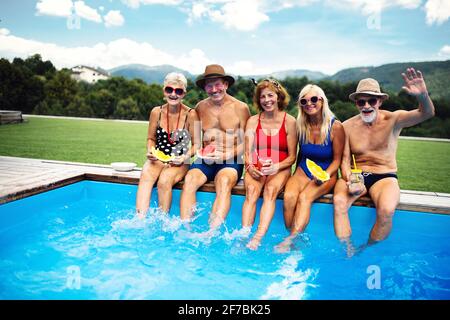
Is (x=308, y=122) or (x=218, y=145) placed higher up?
(x=308, y=122)

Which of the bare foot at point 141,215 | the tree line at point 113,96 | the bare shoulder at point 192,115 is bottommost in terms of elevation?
the bare foot at point 141,215

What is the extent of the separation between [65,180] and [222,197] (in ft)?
7.77

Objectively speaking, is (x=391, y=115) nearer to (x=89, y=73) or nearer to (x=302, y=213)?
(x=302, y=213)

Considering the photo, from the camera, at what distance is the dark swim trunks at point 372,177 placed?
3881 mm

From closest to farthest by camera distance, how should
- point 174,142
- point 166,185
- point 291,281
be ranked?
point 291,281, point 166,185, point 174,142

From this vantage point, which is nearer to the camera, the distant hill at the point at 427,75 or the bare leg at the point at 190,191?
the bare leg at the point at 190,191

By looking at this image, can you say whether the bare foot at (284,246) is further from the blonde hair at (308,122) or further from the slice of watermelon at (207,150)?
the slice of watermelon at (207,150)

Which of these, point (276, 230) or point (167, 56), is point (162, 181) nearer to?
point (276, 230)

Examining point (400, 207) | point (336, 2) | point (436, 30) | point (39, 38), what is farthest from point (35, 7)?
point (436, 30)

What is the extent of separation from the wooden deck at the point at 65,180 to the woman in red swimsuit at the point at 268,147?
24cm

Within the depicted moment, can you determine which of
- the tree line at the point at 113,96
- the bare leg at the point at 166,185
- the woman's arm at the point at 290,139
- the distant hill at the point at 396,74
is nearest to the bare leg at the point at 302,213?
the woman's arm at the point at 290,139

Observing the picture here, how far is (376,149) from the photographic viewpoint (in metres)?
3.93

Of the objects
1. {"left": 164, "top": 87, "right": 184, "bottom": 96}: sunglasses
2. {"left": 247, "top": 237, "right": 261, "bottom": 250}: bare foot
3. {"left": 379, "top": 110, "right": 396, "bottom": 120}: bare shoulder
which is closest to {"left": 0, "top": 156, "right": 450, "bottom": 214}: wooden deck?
{"left": 247, "top": 237, "right": 261, "bottom": 250}: bare foot

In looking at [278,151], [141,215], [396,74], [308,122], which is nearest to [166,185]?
[141,215]
